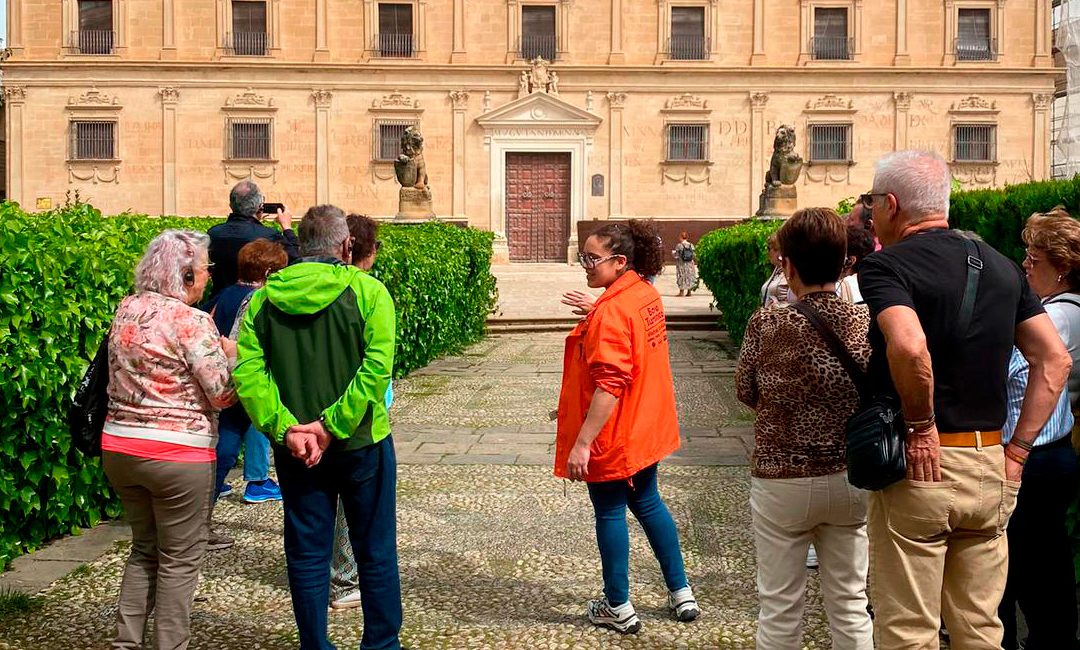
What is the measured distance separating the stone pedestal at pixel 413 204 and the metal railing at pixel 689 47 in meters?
14.0

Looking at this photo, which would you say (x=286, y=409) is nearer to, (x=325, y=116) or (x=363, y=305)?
(x=363, y=305)

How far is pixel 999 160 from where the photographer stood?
34125mm

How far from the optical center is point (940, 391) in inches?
127

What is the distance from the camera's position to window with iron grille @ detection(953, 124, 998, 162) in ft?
112

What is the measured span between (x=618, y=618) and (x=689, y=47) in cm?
3156

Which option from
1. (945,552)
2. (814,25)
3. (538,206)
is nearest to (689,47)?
(814,25)

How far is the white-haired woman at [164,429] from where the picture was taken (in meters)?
4.05

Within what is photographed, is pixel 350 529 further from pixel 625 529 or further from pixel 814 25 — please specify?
pixel 814 25

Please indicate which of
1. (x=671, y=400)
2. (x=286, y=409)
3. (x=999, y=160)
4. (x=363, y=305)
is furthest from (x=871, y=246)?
(x=999, y=160)

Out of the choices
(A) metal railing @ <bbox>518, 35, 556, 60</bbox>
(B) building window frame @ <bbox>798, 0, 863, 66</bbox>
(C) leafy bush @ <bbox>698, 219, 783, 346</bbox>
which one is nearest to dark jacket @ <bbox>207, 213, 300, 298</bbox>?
(C) leafy bush @ <bbox>698, 219, 783, 346</bbox>

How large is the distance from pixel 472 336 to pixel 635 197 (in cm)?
1819

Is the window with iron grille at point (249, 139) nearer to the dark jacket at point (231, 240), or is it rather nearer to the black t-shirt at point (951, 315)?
the dark jacket at point (231, 240)

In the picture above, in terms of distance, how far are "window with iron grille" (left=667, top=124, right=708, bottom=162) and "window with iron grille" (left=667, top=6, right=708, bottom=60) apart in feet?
7.55

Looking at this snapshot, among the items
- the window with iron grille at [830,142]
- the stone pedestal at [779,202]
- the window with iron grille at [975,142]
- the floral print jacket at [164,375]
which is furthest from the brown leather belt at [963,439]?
the window with iron grille at [975,142]
